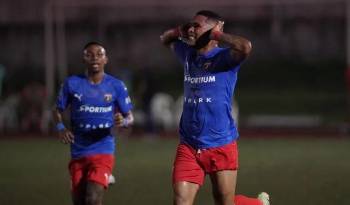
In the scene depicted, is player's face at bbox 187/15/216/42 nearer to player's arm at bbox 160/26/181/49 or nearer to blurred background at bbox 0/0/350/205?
player's arm at bbox 160/26/181/49

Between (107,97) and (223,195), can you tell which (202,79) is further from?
(107,97)

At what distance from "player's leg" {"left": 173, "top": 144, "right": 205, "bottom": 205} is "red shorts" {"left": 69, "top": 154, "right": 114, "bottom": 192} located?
1515mm

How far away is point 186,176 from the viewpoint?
8398 mm

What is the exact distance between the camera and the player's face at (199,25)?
8.29 meters

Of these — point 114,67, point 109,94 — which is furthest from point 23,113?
point 109,94

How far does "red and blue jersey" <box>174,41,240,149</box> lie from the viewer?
845cm

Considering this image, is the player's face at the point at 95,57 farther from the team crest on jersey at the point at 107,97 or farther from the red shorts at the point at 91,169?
the red shorts at the point at 91,169

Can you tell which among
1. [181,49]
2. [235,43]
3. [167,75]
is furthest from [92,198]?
[167,75]

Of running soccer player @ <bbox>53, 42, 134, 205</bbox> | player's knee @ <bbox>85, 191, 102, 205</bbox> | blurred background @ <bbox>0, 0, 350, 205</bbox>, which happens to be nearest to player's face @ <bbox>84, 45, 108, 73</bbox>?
running soccer player @ <bbox>53, 42, 134, 205</bbox>

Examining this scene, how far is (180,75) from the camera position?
3281 centimetres

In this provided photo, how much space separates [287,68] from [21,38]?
32.8 ft

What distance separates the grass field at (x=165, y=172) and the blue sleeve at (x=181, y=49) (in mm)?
3336

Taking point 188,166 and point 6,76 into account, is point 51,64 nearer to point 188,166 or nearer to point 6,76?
point 6,76

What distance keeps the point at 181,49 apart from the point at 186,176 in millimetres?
1367
